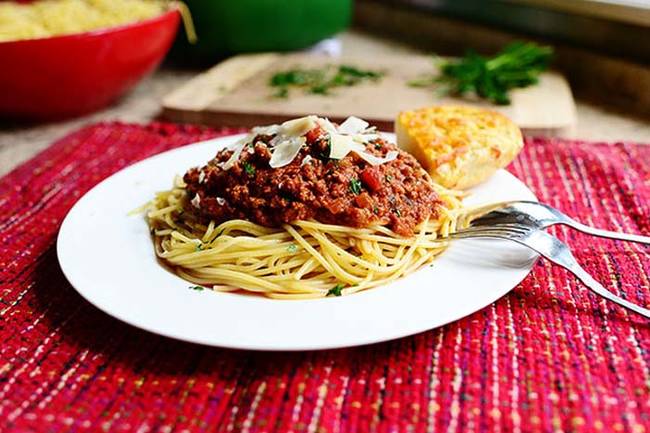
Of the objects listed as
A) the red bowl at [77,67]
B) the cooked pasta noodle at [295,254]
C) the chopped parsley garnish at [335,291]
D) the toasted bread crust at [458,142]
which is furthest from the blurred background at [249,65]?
the chopped parsley garnish at [335,291]

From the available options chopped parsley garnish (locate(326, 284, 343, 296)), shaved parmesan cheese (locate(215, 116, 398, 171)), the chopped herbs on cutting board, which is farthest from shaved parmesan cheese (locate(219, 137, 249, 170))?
the chopped herbs on cutting board

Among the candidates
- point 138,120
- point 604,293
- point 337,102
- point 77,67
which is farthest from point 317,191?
point 138,120

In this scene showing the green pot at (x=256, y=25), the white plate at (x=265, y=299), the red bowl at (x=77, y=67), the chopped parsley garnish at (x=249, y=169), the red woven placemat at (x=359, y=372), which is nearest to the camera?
the red woven placemat at (x=359, y=372)

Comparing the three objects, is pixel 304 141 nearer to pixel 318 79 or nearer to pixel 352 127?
pixel 352 127

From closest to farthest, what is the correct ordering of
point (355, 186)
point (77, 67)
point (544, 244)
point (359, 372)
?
point (359, 372)
point (544, 244)
point (355, 186)
point (77, 67)

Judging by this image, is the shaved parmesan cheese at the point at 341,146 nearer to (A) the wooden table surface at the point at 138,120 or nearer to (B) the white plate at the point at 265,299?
(B) the white plate at the point at 265,299
